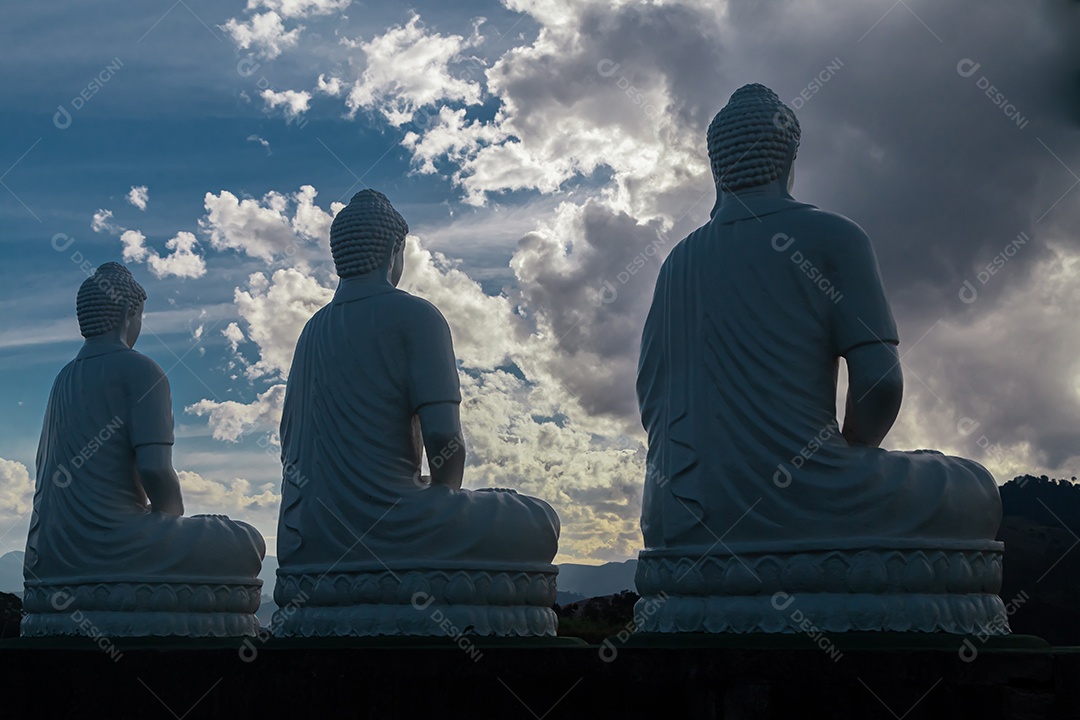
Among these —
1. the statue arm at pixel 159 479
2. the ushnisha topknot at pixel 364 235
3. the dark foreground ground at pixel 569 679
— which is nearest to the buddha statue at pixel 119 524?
the statue arm at pixel 159 479

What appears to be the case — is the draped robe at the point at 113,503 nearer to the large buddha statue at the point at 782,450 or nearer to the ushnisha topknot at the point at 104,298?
the ushnisha topknot at the point at 104,298

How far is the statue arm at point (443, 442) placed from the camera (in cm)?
793

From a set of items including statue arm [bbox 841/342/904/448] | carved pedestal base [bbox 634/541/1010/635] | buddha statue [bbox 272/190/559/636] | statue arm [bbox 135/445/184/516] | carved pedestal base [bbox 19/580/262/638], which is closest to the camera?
carved pedestal base [bbox 634/541/1010/635]

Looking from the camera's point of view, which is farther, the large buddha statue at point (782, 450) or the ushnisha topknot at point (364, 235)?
the ushnisha topknot at point (364, 235)

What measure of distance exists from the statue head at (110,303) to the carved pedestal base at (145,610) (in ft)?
7.08

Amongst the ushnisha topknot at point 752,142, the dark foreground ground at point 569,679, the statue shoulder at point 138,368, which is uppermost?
the ushnisha topknot at point 752,142

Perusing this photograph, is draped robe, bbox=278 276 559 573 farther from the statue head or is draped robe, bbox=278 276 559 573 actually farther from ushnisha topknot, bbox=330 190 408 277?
the statue head

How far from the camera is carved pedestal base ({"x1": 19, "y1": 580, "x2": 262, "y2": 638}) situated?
894cm

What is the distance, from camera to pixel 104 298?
10.2 meters

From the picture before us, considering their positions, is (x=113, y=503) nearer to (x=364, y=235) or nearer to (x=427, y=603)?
(x=364, y=235)

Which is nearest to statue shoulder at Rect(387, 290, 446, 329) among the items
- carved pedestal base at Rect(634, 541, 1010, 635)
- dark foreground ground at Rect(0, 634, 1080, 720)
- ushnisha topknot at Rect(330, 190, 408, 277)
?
ushnisha topknot at Rect(330, 190, 408, 277)

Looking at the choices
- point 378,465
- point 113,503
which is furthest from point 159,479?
point 378,465

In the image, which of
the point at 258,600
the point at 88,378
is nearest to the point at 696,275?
the point at 258,600

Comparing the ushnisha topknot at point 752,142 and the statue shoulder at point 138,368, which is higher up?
the ushnisha topknot at point 752,142
